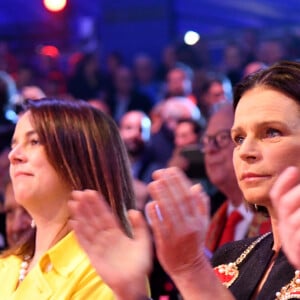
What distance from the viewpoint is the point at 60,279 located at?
2.89 m

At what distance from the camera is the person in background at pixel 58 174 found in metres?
3.03

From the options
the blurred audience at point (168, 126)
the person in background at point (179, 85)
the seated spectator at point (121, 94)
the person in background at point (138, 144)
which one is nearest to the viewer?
the person in background at point (138, 144)

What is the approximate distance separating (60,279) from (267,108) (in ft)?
2.97

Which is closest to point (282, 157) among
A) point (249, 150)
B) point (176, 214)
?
point (249, 150)

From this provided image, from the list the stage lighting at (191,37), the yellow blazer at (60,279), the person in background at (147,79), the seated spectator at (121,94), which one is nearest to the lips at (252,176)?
the yellow blazer at (60,279)

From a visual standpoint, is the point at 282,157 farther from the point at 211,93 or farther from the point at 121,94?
the point at 121,94

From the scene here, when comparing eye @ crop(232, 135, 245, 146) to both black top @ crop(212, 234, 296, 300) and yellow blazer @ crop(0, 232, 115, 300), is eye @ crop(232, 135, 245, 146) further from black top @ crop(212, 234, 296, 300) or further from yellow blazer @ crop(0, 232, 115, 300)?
yellow blazer @ crop(0, 232, 115, 300)

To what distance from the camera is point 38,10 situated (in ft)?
35.7

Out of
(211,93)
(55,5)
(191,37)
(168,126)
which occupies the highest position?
(55,5)

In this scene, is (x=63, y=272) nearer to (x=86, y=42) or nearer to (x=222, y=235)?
(x=222, y=235)

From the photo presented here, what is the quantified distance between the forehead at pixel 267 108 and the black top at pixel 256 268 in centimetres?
35

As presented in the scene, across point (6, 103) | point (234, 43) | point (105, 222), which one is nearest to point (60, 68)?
point (234, 43)

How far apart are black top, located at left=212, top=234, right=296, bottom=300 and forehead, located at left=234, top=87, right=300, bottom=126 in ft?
1.16

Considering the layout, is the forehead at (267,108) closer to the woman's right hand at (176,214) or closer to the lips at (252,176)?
the lips at (252,176)
